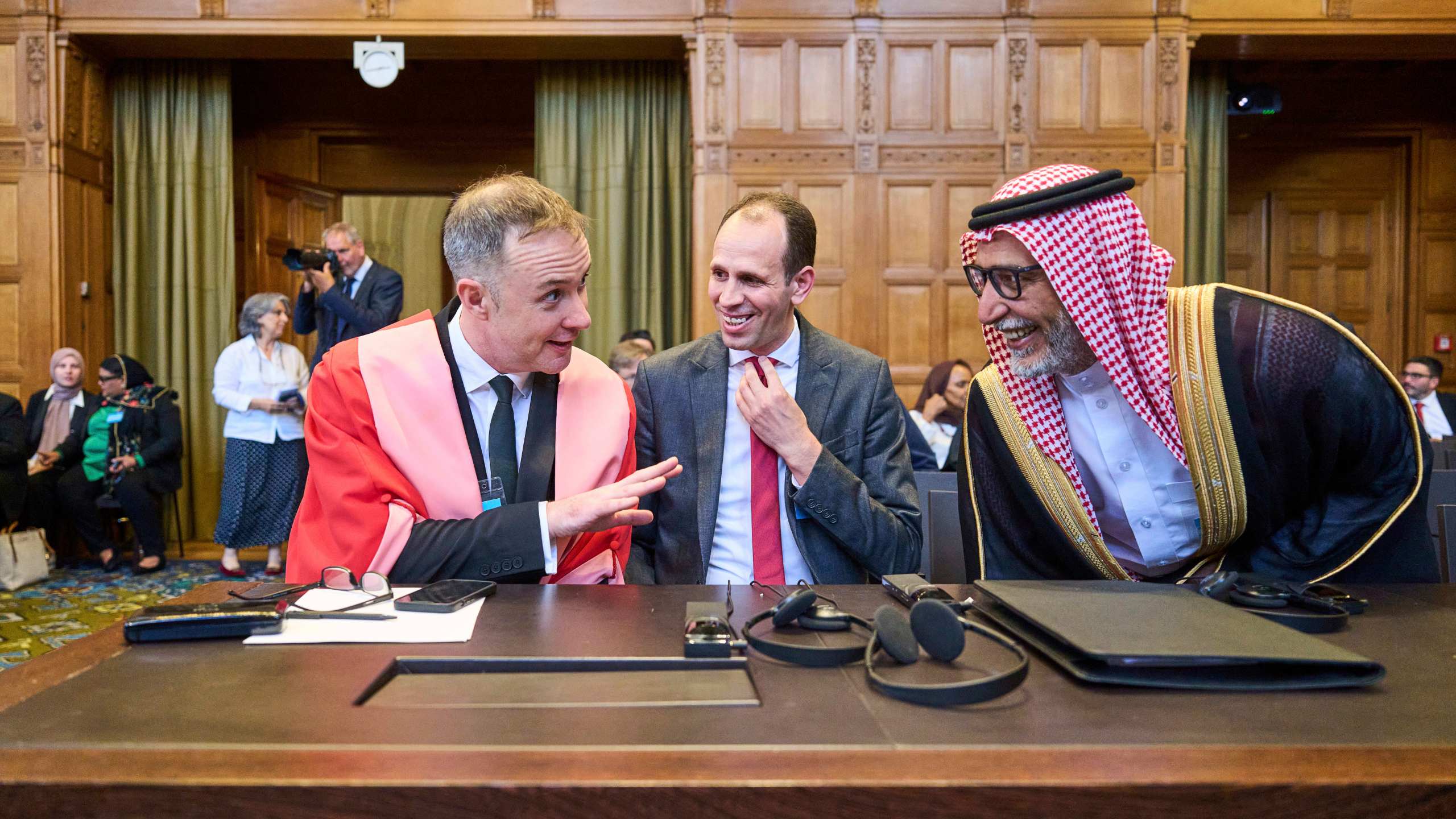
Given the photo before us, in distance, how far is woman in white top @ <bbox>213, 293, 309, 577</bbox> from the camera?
6320 mm

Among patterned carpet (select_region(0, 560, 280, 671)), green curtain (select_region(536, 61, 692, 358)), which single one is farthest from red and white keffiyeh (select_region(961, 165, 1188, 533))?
green curtain (select_region(536, 61, 692, 358))

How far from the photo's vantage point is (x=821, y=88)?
7094 mm

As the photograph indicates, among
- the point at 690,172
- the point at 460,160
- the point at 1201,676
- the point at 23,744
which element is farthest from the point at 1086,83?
the point at 23,744

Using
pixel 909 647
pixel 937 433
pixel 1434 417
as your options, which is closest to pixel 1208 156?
pixel 1434 417

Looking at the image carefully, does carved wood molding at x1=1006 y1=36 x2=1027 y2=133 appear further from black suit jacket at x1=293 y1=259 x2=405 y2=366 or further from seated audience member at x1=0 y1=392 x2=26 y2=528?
seated audience member at x1=0 y1=392 x2=26 y2=528

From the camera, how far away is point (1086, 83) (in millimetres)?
7008

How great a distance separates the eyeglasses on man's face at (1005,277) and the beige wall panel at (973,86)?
5.55m

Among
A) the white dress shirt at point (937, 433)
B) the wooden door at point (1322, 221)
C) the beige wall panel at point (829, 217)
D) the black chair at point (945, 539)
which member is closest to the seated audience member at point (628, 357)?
the white dress shirt at point (937, 433)

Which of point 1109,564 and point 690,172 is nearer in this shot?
point 1109,564

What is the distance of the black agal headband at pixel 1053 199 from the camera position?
1.82 m

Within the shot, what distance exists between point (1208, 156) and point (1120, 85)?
1495 millimetres

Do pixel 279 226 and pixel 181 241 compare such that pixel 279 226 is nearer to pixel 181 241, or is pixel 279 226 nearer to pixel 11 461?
pixel 181 241

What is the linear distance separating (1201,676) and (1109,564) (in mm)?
881

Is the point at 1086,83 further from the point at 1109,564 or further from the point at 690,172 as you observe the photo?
the point at 1109,564
